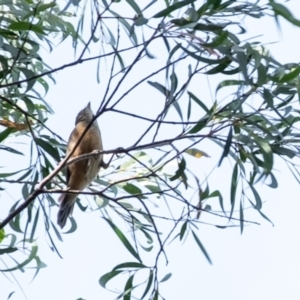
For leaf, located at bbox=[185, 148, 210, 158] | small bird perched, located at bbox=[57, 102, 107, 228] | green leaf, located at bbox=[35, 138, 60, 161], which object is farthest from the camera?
small bird perched, located at bbox=[57, 102, 107, 228]

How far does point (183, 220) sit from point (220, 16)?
457 millimetres

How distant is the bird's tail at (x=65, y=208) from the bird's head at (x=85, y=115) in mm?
364

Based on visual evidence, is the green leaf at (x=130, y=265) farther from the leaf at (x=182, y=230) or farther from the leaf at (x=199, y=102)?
the leaf at (x=199, y=102)

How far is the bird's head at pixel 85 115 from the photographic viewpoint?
2.63m

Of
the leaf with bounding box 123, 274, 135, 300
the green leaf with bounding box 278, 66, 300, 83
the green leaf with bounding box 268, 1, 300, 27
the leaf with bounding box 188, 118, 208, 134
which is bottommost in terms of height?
the leaf with bounding box 123, 274, 135, 300

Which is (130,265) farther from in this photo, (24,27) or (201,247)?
(24,27)

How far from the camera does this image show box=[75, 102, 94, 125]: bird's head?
2.63 metres

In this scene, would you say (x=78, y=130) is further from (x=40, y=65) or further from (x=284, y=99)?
(x=284, y=99)

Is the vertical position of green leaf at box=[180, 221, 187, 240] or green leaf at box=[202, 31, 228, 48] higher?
green leaf at box=[202, 31, 228, 48]

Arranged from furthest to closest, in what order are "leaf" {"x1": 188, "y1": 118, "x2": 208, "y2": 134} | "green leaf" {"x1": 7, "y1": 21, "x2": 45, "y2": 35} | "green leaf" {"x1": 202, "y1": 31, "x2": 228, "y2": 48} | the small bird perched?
the small bird perched, "green leaf" {"x1": 7, "y1": 21, "x2": 45, "y2": 35}, "leaf" {"x1": 188, "y1": 118, "x2": 208, "y2": 134}, "green leaf" {"x1": 202, "y1": 31, "x2": 228, "y2": 48}

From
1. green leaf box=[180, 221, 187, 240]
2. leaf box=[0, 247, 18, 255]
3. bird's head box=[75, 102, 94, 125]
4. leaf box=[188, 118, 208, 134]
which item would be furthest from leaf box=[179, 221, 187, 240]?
bird's head box=[75, 102, 94, 125]

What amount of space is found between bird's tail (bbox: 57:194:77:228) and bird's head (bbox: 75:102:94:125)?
364mm

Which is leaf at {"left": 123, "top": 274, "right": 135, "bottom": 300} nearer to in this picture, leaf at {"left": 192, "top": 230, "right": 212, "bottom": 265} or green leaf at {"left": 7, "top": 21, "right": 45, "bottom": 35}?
leaf at {"left": 192, "top": 230, "right": 212, "bottom": 265}

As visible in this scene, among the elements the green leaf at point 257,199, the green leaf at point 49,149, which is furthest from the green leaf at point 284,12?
the green leaf at point 49,149
